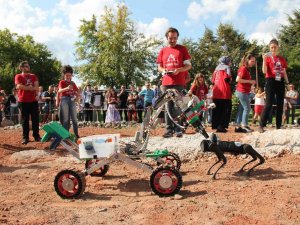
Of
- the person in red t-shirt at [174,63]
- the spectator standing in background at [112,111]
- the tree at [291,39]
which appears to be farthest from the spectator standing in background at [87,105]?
the tree at [291,39]

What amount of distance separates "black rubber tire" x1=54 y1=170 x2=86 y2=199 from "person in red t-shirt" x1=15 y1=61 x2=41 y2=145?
4.11 metres

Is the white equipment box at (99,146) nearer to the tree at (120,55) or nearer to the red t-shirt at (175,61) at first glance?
the red t-shirt at (175,61)

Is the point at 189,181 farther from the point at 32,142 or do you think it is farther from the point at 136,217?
the point at 32,142

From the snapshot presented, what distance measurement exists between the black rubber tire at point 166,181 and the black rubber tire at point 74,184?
37.1 inches

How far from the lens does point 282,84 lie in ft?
25.2

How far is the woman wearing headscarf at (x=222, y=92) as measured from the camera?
8.18m

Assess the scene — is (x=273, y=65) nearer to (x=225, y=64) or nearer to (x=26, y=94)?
(x=225, y=64)

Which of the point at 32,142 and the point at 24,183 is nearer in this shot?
the point at 24,183

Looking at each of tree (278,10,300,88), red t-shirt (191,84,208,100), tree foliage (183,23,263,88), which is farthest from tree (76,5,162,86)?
red t-shirt (191,84,208,100)

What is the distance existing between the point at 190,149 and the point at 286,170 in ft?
5.93

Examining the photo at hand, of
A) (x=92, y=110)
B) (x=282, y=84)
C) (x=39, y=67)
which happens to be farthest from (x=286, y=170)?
(x=39, y=67)

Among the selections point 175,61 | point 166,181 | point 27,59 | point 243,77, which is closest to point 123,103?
point 243,77

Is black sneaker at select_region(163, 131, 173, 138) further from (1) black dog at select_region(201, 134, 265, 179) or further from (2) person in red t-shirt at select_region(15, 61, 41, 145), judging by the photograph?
(2) person in red t-shirt at select_region(15, 61, 41, 145)

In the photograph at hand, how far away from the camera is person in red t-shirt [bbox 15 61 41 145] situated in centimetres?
874
